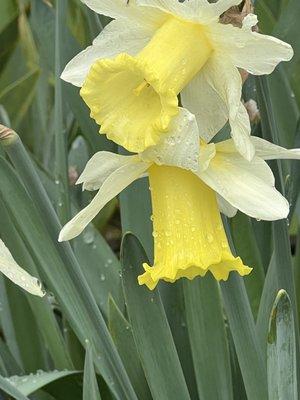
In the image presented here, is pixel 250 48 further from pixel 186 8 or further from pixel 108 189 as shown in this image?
pixel 108 189

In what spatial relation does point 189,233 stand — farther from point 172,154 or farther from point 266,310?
point 266,310

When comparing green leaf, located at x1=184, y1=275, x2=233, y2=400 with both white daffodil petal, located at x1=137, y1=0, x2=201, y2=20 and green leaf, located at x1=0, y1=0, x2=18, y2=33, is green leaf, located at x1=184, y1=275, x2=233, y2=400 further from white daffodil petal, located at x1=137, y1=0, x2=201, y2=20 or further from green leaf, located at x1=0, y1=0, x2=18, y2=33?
green leaf, located at x1=0, y1=0, x2=18, y2=33

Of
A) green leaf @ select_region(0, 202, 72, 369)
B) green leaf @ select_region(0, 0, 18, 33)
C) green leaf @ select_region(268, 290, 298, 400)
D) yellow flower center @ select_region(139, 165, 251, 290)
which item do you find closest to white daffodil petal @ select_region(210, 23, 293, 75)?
yellow flower center @ select_region(139, 165, 251, 290)

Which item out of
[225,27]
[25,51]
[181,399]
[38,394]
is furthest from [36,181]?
[25,51]

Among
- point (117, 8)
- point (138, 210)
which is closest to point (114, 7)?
point (117, 8)

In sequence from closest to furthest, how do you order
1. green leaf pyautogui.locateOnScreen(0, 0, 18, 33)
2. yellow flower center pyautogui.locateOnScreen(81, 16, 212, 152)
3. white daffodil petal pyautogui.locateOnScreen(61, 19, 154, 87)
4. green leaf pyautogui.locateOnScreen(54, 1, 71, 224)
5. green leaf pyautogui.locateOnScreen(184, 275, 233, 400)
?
yellow flower center pyautogui.locateOnScreen(81, 16, 212, 152)
white daffodil petal pyautogui.locateOnScreen(61, 19, 154, 87)
green leaf pyautogui.locateOnScreen(184, 275, 233, 400)
green leaf pyautogui.locateOnScreen(54, 1, 71, 224)
green leaf pyautogui.locateOnScreen(0, 0, 18, 33)

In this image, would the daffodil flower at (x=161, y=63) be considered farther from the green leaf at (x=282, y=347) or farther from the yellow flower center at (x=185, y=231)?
the green leaf at (x=282, y=347)
